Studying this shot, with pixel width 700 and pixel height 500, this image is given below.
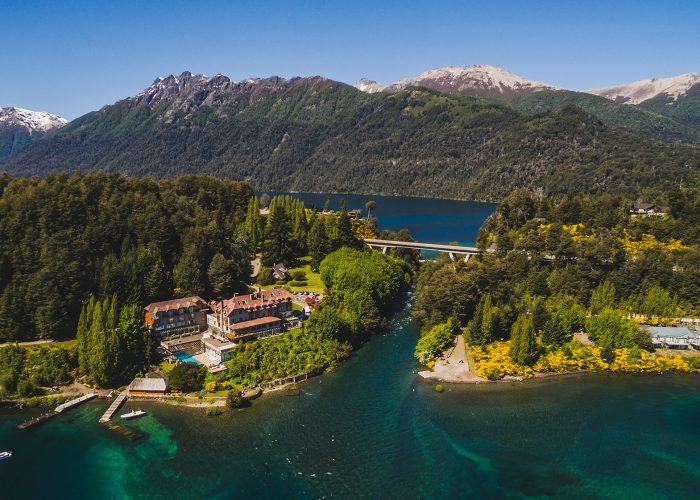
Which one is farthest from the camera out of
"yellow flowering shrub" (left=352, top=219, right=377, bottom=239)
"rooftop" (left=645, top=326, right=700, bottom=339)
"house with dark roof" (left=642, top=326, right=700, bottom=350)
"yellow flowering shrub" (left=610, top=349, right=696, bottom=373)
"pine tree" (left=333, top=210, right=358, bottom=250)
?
"yellow flowering shrub" (left=352, top=219, right=377, bottom=239)

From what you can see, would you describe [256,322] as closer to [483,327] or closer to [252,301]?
[252,301]

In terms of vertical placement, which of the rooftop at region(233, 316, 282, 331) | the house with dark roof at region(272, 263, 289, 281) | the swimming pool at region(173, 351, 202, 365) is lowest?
the swimming pool at region(173, 351, 202, 365)

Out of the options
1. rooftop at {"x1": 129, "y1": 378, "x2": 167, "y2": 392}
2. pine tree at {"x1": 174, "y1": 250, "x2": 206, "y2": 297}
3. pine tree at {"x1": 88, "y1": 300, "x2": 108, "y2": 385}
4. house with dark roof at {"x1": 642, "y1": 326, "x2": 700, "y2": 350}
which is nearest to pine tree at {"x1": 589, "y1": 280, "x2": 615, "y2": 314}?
house with dark roof at {"x1": 642, "y1": 326, "x2": 700, "y2": 350}

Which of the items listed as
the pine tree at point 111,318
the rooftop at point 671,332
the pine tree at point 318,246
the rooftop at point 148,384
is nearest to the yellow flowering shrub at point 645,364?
the rooftop at point 671,332

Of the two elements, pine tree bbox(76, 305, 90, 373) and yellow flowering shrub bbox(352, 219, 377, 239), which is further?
yellow flowering shrub bbox(352, 219, 377, 239)

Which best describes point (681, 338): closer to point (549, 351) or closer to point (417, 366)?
point (549, 351)

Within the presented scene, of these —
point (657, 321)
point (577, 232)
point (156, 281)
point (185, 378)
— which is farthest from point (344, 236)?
point (657, 321)

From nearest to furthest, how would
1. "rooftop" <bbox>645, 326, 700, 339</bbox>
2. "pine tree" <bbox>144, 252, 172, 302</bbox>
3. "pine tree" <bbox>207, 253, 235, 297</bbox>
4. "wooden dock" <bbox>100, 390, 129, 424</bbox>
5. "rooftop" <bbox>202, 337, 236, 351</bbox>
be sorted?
"wooden dock" <bbox>100, 390, 129, 424</bbox> → "rooftop" <bbox>202, 337, 236, 351</bbox> → "rooftop" <bbox>645, 326, 700, 339</bbox> → "pine tree" <bbox>144, 252, 172, 302</bbox> → "pine tree" <bbox>207, 253, 235, 297</bbox>

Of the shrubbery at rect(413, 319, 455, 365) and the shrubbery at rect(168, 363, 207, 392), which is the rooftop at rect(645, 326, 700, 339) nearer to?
the shrubbery at rect(413, 319, 455, 365)
